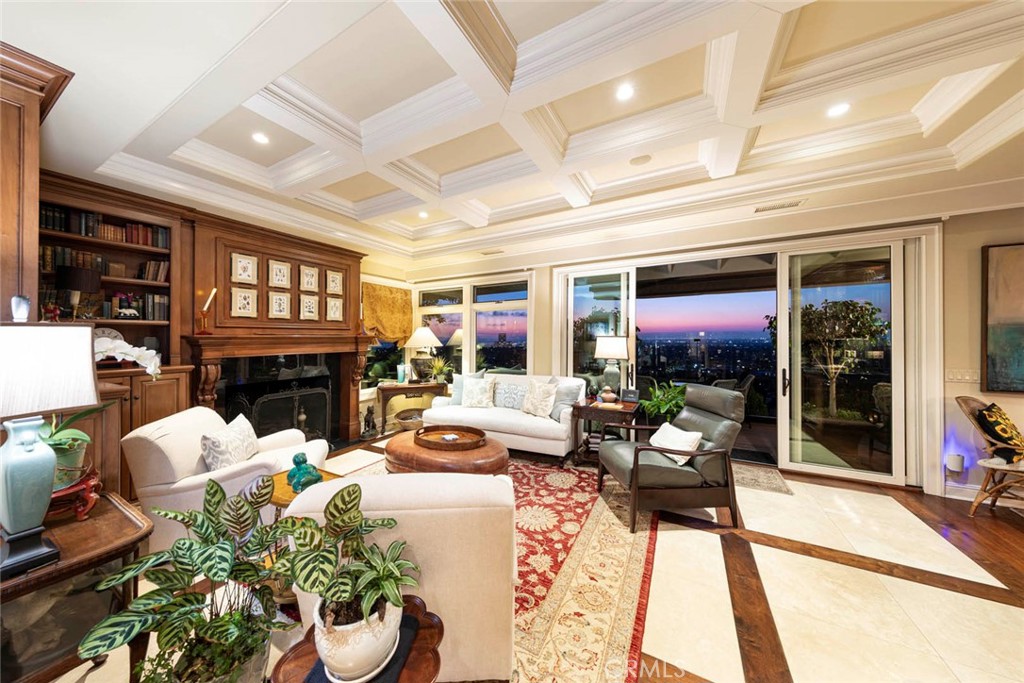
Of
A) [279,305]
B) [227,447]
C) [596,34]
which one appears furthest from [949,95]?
[279,305]

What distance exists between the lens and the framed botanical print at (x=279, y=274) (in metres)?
3.97

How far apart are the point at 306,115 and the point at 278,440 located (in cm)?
241

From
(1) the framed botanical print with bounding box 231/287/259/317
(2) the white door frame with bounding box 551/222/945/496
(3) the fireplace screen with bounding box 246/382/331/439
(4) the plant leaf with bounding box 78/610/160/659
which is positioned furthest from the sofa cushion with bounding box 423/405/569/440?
(4) the plant leaf with bounding box 78/610/160/659

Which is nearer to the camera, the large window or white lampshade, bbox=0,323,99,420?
white lampshade, bbox=0,323,99,420

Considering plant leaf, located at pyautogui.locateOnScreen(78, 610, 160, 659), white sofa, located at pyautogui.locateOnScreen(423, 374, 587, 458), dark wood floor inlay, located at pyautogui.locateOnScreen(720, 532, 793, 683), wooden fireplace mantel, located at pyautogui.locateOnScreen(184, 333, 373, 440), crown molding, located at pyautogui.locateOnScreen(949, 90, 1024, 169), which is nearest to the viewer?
plant leaf, located at pyautogui.locateOnScreen(78, 610, 160, 659)

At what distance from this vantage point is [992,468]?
2.72 m

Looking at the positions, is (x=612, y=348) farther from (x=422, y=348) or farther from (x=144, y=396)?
(x=144, y=396)

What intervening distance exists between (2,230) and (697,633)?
360cm

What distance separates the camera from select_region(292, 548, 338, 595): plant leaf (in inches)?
32.2

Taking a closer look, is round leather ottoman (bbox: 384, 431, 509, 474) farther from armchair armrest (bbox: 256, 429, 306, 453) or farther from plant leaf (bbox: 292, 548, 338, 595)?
plant leaf (bbox: 292, 548, 338, 595)

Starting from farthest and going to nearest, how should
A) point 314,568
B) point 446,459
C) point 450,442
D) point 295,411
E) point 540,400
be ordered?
point 295,411, point 540,400, point 450,442, point 446,459, point 314,568

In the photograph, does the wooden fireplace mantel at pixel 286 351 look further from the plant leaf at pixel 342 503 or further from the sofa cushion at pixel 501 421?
the plant leaf at pixel 342 503

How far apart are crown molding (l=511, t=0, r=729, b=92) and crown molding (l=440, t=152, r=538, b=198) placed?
99 cm

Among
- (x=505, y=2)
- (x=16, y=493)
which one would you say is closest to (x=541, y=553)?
(x=16, y=493)
